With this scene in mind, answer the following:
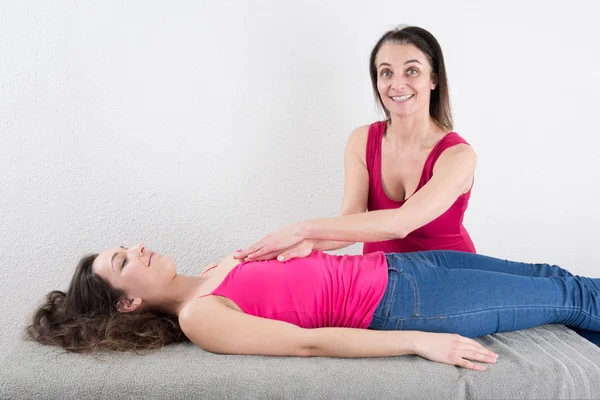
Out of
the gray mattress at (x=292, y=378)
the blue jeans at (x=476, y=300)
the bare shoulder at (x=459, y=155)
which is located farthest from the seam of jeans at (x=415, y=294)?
the bare shoulder at (x=459, y=155)

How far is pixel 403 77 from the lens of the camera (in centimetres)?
228

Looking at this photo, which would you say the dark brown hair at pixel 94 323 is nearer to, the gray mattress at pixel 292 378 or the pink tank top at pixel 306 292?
the gray mattress at pixel 292 378

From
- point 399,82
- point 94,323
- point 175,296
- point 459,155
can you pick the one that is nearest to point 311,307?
point 175,296

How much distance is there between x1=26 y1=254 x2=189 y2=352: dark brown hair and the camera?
187 centimetres

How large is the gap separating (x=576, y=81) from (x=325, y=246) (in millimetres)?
1363

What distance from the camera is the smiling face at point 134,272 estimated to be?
1944 millimetres

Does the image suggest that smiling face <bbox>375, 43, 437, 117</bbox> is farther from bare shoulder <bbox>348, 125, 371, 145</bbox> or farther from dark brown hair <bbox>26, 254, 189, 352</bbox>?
dark brown hair <bbox>26, 254, 189, 352</bbox>

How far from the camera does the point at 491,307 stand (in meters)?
1.90

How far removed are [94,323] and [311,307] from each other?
2.12ft

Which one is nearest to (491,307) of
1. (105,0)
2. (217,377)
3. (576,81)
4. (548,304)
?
(548,304)

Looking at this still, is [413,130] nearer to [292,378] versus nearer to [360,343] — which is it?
[360,343]

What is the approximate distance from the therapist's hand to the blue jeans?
293mm

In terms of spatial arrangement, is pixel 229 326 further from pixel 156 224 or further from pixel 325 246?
pixel 156 224

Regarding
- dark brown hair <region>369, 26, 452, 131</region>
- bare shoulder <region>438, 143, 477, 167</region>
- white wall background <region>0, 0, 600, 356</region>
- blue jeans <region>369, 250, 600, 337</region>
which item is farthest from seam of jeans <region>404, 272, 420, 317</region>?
white wall background <region>0, 0, 600, 356</region>
